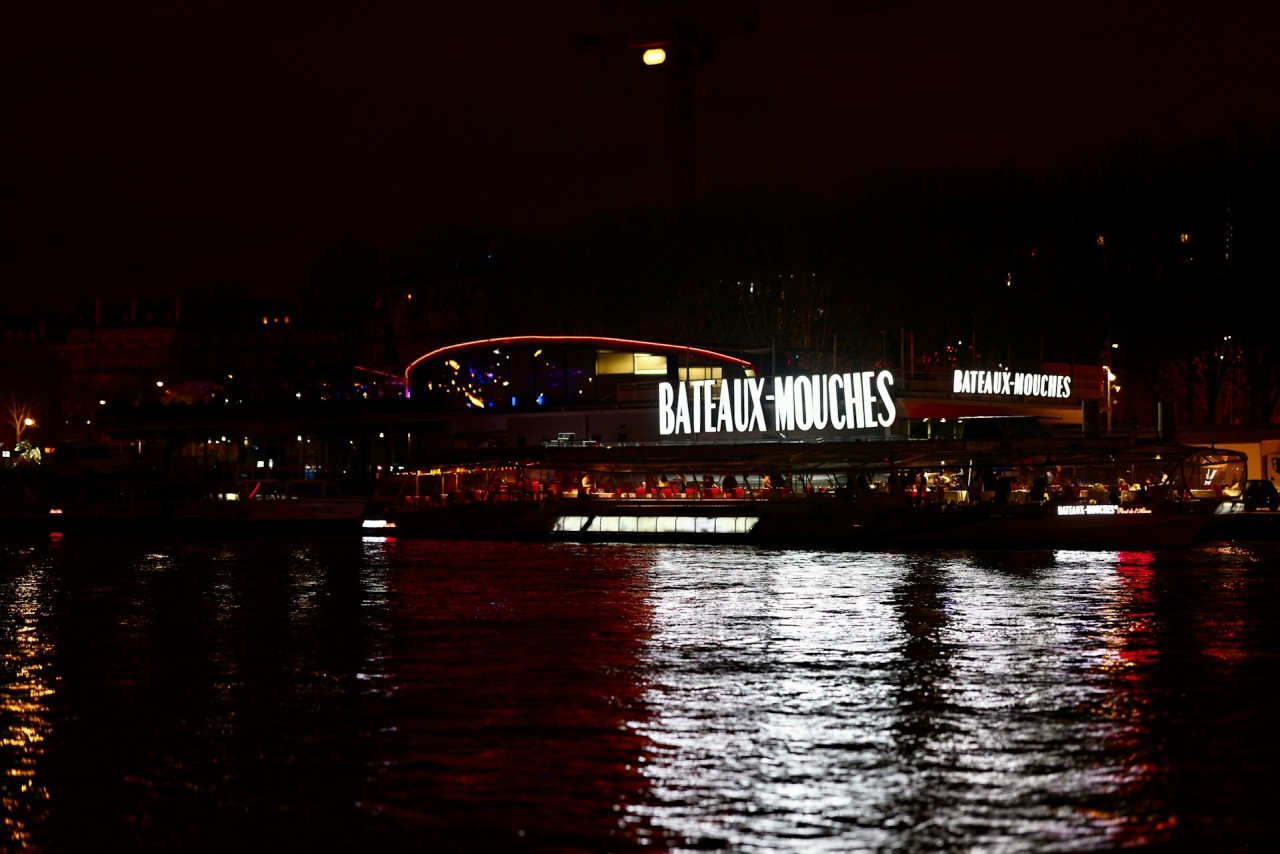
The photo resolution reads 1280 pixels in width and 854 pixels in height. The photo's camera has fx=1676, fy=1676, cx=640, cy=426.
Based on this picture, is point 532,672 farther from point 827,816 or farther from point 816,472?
point 816,472

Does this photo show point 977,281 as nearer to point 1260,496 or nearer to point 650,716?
point 1260,496

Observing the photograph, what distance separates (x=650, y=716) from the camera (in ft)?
84.1

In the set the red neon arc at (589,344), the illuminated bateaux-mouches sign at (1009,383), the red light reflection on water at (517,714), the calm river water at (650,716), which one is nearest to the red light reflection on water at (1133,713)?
the calm river water at (650,716)

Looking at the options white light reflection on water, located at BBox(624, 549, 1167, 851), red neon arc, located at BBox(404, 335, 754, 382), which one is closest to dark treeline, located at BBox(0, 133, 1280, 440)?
red neon arc, located at BBox(404, 335, 754, 382)

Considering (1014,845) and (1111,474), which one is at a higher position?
→ (1111,474)

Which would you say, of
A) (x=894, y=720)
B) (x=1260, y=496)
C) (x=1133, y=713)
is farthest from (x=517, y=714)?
(x=1260, y=496)

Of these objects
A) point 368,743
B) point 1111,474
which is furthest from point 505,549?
point 368,743

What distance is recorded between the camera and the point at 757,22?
13900cm

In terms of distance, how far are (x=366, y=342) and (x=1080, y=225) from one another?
2881 inches

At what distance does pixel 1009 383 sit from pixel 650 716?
204 ft

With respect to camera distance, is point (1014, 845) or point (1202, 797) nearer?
point (1014, 845)

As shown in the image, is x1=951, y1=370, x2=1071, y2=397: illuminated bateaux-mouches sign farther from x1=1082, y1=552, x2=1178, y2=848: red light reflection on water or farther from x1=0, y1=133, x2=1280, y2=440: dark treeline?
x1=1082, y1=552, x2=1178, y2=848: red light reflection on water

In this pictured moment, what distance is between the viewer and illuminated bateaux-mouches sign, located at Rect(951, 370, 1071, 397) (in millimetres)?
82250

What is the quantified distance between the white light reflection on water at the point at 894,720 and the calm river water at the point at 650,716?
0.08 m
